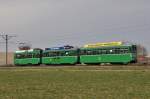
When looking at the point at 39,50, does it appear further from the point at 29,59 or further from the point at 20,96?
the point at 20,96

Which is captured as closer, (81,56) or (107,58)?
(107,58)

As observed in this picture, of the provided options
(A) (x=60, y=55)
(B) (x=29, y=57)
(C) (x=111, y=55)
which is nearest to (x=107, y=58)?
(C) (x=111, y=55)

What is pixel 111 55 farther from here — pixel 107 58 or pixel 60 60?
pixel 60 60

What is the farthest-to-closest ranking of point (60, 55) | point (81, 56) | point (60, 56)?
1. point (60, 56)
2. point (60, 55)
3. point (81, 56)

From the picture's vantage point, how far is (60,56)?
83062 millimetres

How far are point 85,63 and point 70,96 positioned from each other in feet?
190

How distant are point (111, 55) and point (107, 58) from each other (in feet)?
3.80

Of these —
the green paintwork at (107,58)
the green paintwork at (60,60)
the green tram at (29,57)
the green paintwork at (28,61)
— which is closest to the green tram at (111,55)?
the green paintwork at (107,58)

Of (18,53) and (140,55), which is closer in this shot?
(140,55)

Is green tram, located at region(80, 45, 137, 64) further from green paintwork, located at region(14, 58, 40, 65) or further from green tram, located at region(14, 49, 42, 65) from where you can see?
green paintwork, located at region(14, 58, 40, 65)

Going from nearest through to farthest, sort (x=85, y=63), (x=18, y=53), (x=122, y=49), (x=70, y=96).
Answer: (x=70, y=96) < (x=122, y=49) < (x=85, y=63) < (x=18, y=53)

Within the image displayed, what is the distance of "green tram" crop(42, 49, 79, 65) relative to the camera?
3186 inches

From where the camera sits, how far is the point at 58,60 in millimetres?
83500

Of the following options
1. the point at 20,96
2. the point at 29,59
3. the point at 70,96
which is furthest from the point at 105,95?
the point at 29,59
